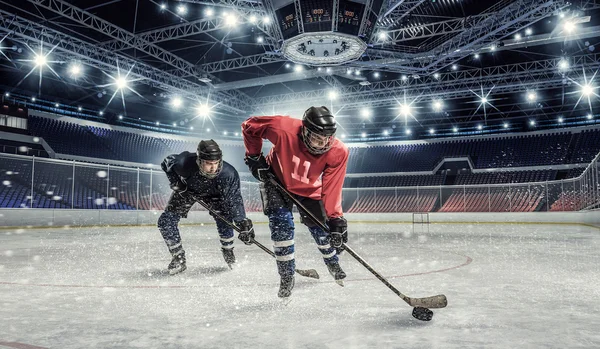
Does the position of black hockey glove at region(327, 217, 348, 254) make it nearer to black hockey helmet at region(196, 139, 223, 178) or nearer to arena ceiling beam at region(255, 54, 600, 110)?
black hockey helmet at region(196, 139, 223, 178)

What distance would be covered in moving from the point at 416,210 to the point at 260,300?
1758 cm

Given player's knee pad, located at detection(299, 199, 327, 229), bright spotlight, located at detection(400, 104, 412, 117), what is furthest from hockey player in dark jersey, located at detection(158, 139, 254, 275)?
bright spotlight, located at detection(400, 104, 412, 117)

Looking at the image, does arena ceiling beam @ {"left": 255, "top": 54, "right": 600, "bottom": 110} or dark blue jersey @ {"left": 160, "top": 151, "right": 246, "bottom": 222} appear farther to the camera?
arena ceiling beam @ {"left": 255, "top": 54, "right": 600, "bottom": 110}

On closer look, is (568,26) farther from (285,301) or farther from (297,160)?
(285,301)

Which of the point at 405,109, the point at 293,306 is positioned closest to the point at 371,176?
the point at 405,109

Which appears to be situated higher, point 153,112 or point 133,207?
point 153,112

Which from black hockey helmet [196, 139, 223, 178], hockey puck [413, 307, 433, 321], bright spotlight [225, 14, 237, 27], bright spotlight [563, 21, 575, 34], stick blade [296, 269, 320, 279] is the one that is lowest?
stick blade [296, 269, 320, 279]

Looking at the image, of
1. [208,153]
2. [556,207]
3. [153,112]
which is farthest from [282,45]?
[153,112]

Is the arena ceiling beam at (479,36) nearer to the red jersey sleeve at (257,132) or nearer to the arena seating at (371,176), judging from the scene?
the arena seating at (371,176)

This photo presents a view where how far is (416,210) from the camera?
19.9 meters

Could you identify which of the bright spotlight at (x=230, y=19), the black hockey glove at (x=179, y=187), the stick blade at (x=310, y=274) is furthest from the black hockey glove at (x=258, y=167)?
the bright spotlight at (x=230, y=19)

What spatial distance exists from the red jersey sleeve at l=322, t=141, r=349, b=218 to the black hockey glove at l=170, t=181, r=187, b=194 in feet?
5.47

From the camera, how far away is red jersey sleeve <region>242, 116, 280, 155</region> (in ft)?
10.9

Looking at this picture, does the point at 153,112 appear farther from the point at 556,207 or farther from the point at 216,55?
the point at 556,207
